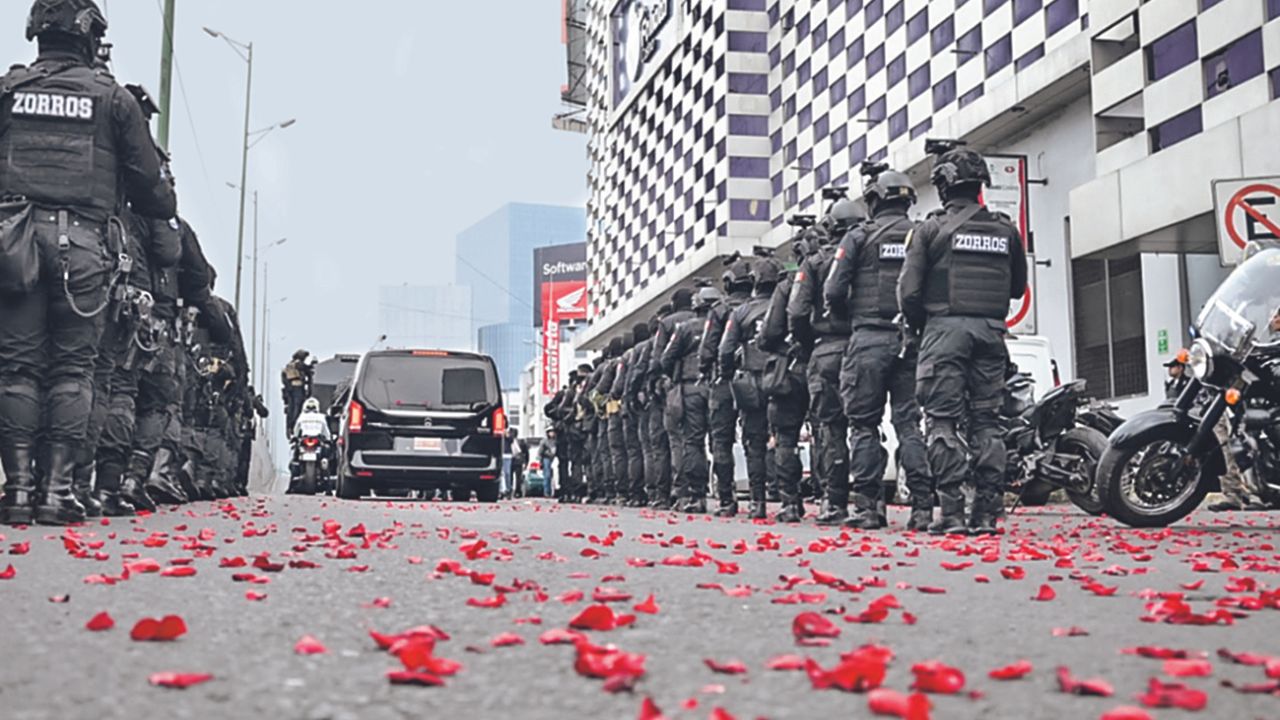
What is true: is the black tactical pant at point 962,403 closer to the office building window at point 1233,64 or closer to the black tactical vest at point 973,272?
the black tactical vest at point 973,272

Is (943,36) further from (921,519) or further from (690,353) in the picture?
(921,519)

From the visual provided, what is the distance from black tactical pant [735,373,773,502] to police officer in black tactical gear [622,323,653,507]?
3169mm

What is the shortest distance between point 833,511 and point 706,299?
394 cm

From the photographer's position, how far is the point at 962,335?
27.0ft

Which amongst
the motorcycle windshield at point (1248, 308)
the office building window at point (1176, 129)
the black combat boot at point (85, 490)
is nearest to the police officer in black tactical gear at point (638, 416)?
the office building window at point (1176, 129)

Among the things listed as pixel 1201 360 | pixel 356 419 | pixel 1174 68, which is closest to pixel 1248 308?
pixel 1201 360

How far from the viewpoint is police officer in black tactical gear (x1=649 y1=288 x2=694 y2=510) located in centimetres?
1390

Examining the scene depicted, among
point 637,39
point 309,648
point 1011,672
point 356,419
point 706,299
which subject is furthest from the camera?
point 637,39

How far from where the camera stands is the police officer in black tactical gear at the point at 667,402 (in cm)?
1390

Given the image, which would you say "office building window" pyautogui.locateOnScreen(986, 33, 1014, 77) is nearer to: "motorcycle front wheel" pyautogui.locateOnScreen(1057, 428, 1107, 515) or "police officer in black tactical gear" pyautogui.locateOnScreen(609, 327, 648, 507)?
"police officer in black tactical gear" pyautogui.locateOnScreen(609, 327, 648, 507)

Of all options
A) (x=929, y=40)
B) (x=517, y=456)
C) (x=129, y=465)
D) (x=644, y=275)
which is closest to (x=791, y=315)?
(x=129, y=465)

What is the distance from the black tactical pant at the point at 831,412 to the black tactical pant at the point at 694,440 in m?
3.29

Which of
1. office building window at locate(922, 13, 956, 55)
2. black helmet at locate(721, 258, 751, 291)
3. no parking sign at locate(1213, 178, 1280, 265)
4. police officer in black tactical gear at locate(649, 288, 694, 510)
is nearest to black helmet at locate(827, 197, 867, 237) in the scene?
black helmet at locate(721, 258, 751, 291)

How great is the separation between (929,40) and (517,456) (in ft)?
49.9
